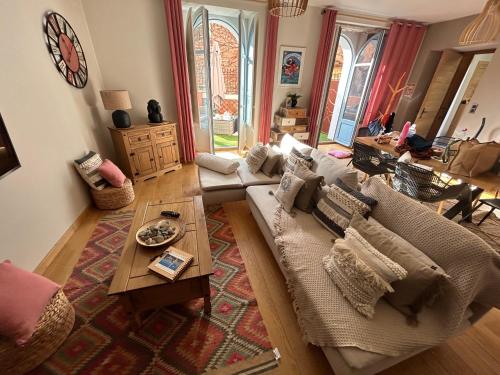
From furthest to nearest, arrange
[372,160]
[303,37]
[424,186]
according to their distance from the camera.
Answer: [303,37] → [372,160] → [424,186]

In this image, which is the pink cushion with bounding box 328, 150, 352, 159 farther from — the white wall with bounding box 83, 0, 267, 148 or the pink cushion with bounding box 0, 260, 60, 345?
the pink cushion with bounding box 0, 260, 60, 345

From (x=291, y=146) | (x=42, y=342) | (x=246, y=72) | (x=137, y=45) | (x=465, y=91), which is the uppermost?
(x=137, y=45)

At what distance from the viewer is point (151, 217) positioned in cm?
174

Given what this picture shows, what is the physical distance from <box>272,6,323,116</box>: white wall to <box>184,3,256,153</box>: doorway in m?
0.50

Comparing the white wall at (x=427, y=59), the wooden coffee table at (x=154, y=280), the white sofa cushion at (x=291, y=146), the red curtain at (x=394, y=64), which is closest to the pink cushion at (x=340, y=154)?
the red curtain at (x=394, y=64)

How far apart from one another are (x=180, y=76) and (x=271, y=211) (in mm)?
2753

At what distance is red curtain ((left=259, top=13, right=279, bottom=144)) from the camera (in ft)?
11.4

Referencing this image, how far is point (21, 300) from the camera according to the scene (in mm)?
1115

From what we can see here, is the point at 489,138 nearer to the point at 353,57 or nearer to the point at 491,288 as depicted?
the point at 353,57

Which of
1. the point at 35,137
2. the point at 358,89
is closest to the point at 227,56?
the point at 358,89

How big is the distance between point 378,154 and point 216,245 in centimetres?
245

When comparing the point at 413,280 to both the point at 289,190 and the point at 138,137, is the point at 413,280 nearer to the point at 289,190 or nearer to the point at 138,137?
the point at 289,190

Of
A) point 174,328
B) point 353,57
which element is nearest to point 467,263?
point 174,328

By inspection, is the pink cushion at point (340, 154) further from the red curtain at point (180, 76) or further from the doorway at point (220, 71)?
the red curtain at point (180, 76)
